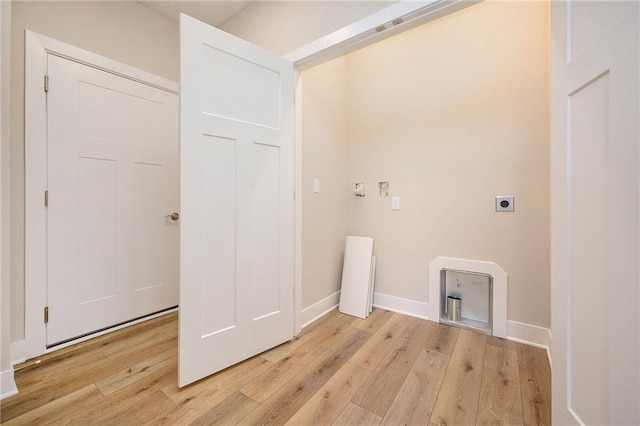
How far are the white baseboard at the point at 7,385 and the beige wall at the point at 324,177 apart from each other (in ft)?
5.65

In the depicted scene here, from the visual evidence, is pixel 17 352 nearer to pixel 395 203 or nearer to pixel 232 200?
pixel 232 200

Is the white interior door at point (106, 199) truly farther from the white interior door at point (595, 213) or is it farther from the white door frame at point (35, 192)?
the white interior door at point (595, 213)

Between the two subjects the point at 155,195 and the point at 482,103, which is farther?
the point at 155,195

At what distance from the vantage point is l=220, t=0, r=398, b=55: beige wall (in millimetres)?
1651

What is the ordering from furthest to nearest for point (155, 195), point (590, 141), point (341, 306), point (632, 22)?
1. point (341, 306)
2. point (155, 195)
3. point (590, 141)
4. point (632, 22)

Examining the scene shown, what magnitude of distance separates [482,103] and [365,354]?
212 cm

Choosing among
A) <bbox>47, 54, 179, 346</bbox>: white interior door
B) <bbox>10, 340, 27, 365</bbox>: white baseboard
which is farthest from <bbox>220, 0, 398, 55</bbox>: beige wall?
<bbox>10, 340, 27, 365</bbox>: white baseboard

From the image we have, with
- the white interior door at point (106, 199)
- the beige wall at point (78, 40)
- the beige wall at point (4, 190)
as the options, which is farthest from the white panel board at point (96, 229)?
the beige wall at point (4, 190)

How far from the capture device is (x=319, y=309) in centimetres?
236

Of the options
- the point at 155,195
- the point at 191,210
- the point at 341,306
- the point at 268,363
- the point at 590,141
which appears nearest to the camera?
the point at 590,141

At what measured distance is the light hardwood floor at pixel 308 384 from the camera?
1.23m

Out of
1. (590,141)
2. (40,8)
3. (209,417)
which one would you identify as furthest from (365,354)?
(40,8)

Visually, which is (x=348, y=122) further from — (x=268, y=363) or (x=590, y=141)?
(x=268, y=363)

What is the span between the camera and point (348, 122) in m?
2.75
